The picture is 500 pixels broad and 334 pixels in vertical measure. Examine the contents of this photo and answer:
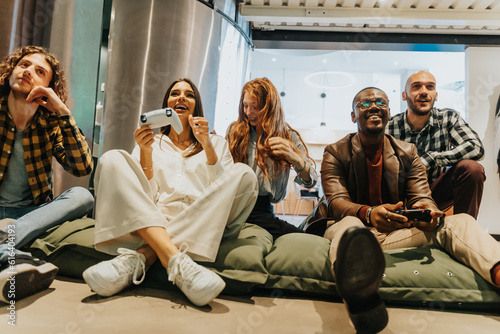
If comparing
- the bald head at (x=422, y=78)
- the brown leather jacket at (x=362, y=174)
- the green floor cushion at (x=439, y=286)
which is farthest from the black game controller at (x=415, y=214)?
the bald head at (x=422, y=78)

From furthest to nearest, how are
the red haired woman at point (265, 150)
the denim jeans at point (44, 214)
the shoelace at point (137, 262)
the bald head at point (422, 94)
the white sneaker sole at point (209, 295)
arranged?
1. the bald head at point (422, 94)
2. the red haired woman at point (265, 150)
3. the denim jeans at point (44, 214)
4. the shoelace at point (137, 262)
5. the white sneaker sole at point (209, 295)

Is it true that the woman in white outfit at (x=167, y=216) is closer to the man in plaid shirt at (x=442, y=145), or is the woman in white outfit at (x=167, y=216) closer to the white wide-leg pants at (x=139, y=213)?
the white wide-leg pants at (x=139, y=213)

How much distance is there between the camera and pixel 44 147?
175 cm

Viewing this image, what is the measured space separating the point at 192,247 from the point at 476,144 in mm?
2054

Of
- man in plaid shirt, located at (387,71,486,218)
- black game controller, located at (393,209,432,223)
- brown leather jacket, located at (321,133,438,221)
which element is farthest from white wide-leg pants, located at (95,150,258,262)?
man in plaid shirt, located at (387,71,486,218)

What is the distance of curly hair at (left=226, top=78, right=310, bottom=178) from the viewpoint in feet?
6.56

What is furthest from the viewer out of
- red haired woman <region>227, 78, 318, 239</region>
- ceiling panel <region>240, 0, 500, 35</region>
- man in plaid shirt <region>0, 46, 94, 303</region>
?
ceiling panel <region>240, 0, 500, 35</region>

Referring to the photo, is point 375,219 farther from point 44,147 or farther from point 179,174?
point 44,147

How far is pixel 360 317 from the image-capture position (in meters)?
0.96

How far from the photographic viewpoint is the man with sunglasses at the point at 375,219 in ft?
3.19

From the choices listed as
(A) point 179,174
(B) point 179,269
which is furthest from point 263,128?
(B) point 179,269

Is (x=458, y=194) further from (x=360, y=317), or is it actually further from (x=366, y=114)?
(x=360, y=317)

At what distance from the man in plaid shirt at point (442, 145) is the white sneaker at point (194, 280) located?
5.55ft

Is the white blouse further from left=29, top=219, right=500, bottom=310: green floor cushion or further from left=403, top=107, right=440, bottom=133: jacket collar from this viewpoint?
left=403, top=107, right=440, bottom=133: jacket collar
